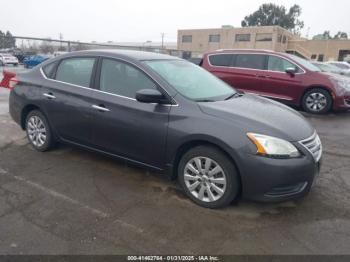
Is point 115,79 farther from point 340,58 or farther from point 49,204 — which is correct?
point 340,58

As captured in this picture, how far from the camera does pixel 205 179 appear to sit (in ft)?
10.3

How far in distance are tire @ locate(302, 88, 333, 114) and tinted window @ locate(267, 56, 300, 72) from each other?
0.74 m

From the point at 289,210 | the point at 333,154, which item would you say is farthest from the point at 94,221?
the point at 333,154

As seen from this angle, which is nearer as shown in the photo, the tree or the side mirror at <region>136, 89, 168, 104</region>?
the side mirror at <region>136, 89, 168, 104</region>

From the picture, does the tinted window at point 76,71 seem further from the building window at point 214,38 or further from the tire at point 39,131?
the building window at point 214,38

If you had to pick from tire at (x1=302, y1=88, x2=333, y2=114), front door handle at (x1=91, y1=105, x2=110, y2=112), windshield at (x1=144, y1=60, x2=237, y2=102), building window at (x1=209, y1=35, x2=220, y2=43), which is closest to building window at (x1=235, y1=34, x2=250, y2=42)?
building window at (x1=209, y1=35, x2=220, y2=43)

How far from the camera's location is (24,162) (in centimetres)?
430

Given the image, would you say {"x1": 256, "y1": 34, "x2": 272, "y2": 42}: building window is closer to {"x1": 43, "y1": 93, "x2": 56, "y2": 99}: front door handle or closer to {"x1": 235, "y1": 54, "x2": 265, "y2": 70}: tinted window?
{"x1": 235, "y1": 54, "x2": 265, "y2": 70}: tinted window

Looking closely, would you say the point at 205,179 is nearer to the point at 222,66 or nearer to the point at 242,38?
the point at 222,66

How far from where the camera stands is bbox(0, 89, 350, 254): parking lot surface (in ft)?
8.49

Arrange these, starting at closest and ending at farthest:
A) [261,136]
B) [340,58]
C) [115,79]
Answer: [261,136], [115,79], [340,58]

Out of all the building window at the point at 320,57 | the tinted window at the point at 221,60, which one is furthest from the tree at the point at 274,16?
the tinted window at the point at 221,60

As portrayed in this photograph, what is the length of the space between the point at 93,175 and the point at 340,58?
183ft

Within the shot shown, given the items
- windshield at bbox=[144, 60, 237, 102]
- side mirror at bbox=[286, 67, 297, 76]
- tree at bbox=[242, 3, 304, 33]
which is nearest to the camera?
windshield at bbox=[144, 60, 237, 102]
